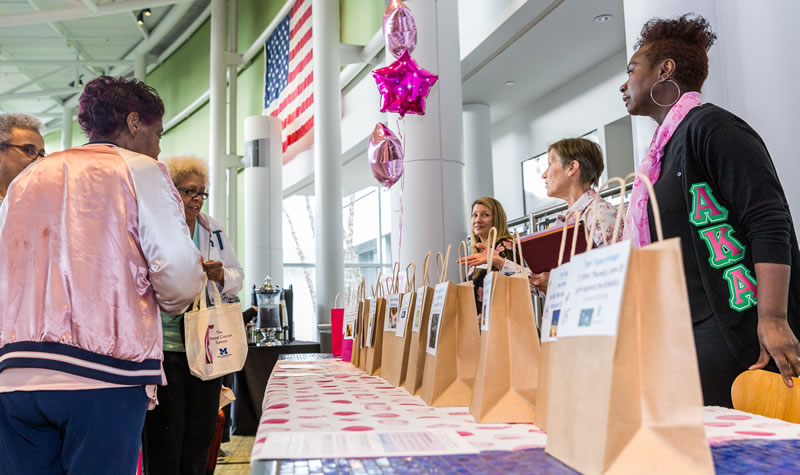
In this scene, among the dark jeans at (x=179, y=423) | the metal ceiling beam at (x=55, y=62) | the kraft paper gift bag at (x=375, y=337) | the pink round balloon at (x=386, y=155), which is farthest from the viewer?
the metal ceiling beam at (x=55, y=62)

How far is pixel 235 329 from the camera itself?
1.95 m

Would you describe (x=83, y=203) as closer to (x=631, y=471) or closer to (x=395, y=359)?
(x=395, y=359)

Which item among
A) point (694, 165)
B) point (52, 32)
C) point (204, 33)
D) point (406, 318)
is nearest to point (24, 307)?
point (406, 318)

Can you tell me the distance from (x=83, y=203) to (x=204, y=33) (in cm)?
1164

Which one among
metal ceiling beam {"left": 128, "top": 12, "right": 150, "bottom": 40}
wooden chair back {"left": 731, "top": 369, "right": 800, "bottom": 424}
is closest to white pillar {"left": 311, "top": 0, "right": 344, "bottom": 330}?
wooden chair back {"left": 731, "top": 369, "right": 800, "bottom": 424}

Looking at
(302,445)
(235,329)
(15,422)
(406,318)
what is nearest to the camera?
(302,445)

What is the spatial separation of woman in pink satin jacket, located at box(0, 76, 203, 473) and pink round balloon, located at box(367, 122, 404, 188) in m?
2.24

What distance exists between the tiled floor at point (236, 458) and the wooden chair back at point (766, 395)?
260 centimetres

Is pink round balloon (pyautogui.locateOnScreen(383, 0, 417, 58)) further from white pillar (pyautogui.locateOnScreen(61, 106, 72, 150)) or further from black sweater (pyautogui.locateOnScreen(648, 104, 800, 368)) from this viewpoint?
white pillar (pyautogui.locateOnScreen(61, 106, 72, 150))

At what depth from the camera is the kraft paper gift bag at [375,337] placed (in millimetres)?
1696

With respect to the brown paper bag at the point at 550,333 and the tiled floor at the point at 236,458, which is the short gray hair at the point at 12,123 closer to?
the brown paper bag at the point at 550,333

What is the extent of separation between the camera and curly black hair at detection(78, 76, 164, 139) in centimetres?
146

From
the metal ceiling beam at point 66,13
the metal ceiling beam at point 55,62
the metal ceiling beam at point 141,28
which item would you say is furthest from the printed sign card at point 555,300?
the metal ceiling beam at point 55,62

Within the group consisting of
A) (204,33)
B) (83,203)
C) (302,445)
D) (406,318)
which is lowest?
(302,445)
